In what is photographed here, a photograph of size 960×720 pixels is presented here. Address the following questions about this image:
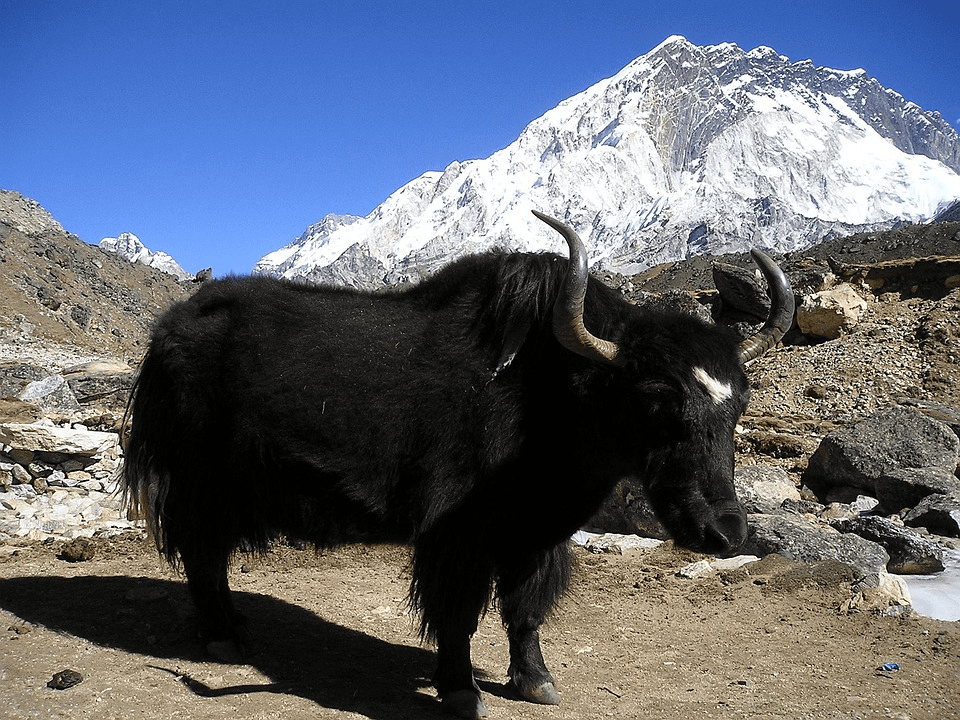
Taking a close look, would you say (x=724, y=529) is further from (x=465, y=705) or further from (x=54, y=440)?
(x=54, y=440)

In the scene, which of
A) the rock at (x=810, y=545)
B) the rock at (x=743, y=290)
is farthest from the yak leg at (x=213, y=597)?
the rock at (x=743, y=290)

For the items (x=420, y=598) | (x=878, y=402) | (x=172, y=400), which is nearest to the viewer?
(x=420, y=598)

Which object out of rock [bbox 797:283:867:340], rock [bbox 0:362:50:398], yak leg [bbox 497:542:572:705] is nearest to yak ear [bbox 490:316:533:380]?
yak leg [bbox 497:542:572:705]

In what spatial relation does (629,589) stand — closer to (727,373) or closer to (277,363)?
(727,373)

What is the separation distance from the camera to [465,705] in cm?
412

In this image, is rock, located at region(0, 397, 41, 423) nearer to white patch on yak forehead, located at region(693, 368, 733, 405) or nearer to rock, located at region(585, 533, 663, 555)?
rock, located at region(585, 533, 663, 555)

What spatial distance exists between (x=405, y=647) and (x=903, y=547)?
14.4ft

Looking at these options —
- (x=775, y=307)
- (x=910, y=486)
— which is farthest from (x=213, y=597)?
(x=910, y=486)

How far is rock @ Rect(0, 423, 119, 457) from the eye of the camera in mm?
8312

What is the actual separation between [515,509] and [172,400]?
223cm

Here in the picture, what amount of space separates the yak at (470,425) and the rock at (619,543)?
292cm

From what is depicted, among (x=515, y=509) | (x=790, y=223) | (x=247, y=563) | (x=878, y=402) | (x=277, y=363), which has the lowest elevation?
(x=247, y=563)

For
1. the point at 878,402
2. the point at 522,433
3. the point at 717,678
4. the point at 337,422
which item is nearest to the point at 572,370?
the point at 522,433

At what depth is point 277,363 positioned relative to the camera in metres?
4.55
